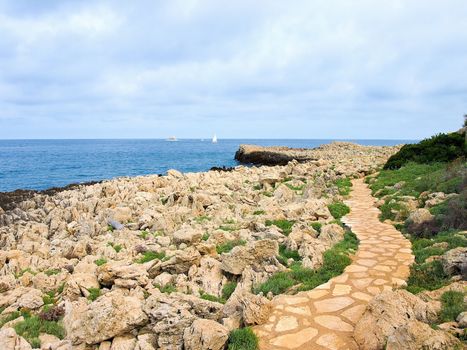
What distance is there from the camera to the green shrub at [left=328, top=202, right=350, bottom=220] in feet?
43.9

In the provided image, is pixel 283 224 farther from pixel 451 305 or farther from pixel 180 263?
pixel 451 305

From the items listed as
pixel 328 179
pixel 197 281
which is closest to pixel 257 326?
pixel 197 281

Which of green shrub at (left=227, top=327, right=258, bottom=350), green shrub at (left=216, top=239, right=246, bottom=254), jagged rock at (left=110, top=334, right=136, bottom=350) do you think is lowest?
jagged rock at (left=110, top=334, right=136, bottom=350)

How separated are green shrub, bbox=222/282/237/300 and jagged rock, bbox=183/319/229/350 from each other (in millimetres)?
2559

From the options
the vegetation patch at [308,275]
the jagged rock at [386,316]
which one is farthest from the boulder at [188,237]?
the jagged rock at [386,316]

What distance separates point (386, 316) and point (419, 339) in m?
0.86

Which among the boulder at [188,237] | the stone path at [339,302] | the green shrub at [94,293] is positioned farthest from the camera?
the boulder at [188,237]

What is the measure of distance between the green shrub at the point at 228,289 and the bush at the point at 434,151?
18690 mm

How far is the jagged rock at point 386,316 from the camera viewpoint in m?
5.20

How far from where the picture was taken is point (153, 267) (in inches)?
377

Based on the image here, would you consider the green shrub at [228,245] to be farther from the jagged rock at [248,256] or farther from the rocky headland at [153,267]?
the jagged rock at [248,256]

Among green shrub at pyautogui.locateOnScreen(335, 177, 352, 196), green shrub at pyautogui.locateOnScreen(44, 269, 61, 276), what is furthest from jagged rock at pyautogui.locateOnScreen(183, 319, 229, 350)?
green shrub at pyautogui.locateOnScreen(335, 177, 352, 196)

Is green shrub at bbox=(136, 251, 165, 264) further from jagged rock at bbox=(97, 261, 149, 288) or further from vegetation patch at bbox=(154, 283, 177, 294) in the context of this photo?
vegetation patch at bbox=(154, 283, 177, 294)

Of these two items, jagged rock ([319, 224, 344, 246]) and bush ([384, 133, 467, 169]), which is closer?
jagged rock ([319, 224, 344, 246])
